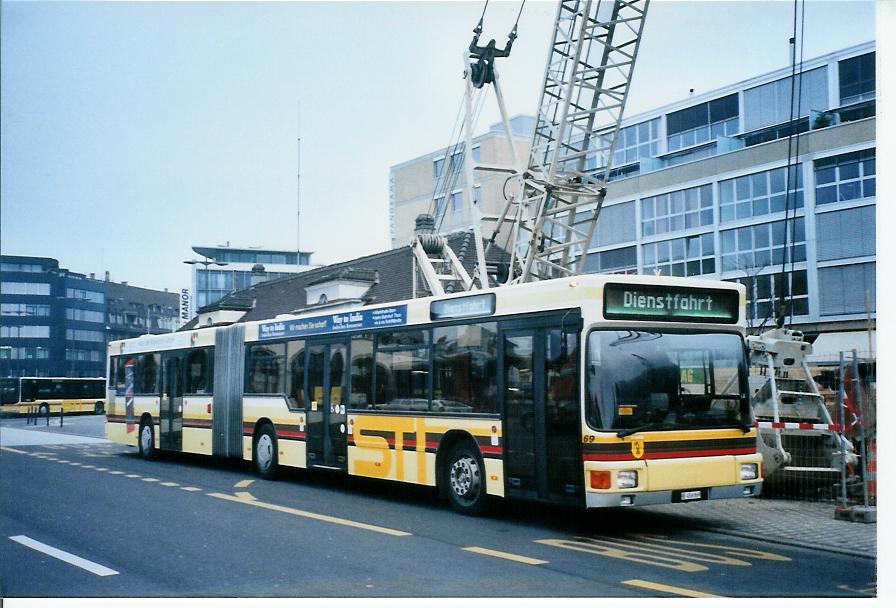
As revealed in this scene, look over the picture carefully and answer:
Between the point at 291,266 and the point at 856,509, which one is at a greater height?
the point at 291,266

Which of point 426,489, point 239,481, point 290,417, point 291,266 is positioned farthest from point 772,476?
point 291,266

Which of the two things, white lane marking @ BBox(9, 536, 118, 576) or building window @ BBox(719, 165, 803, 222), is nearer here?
white lane marking @ BBox(9, 536, 118, 576)

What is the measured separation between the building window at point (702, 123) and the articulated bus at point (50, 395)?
119ft

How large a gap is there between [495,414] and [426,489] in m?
4.02

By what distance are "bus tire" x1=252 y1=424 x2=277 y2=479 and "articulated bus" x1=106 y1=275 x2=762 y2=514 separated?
0.47 m

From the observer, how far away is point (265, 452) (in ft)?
55.3

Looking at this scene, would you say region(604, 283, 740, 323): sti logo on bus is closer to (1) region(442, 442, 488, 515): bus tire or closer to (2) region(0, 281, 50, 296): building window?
(1) region(442, 442, 488, 515): bus tire

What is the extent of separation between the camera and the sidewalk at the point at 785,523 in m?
9.97

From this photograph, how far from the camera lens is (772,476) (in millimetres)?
13539

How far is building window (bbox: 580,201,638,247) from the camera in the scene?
47.2m

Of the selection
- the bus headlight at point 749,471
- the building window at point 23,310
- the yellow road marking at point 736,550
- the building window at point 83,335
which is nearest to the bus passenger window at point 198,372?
the yellow road marking at point 736,550

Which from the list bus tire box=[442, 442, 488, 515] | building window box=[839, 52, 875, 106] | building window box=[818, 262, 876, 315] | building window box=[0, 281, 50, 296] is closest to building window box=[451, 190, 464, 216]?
building window box=[0, 281, 50, 296]

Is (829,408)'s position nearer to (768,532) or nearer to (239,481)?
(768,532)

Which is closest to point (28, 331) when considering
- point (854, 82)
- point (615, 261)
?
point (615, 261)
